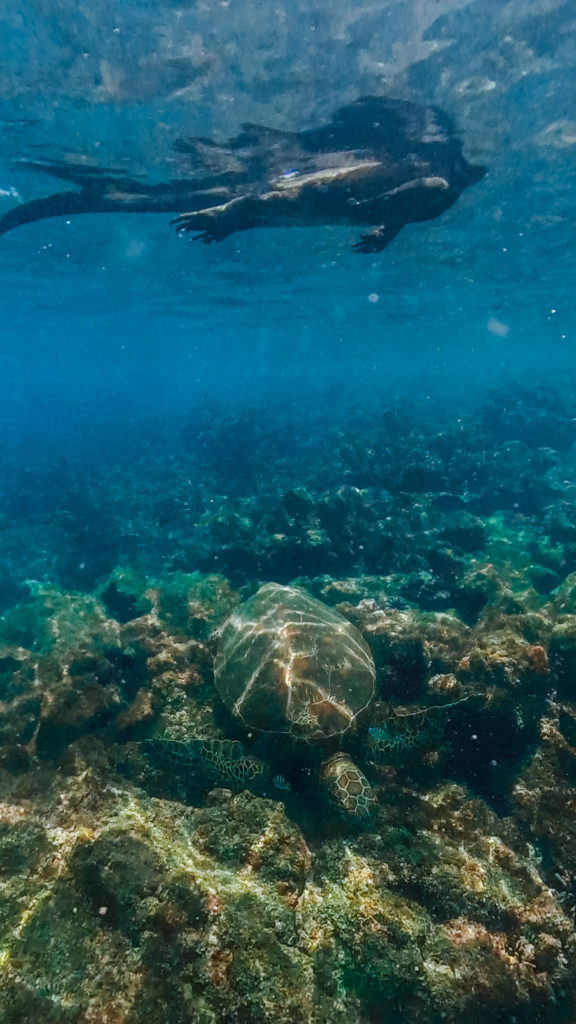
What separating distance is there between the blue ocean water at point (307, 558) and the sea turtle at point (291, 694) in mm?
208

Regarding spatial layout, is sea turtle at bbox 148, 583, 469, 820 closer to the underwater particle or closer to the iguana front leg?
the iguana front leg

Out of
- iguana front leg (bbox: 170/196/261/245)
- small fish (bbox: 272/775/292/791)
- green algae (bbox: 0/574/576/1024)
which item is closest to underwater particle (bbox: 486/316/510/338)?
iguana front leg (bbox: 170/196/261/245)

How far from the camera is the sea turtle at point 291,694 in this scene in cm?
502

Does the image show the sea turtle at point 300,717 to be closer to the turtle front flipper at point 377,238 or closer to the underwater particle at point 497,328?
the turtle front flipper at point 377,238

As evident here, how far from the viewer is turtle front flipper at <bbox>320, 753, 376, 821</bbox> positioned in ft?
15.0

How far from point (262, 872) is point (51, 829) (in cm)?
177

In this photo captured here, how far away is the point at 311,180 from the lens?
10297mm

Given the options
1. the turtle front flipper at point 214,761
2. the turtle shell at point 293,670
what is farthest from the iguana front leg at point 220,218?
the turtle front flipper at point 214,761

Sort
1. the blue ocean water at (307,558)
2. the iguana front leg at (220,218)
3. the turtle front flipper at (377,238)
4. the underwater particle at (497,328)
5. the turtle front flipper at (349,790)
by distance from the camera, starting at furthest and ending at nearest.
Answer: the underwater particle at (497,328)
the iguana front leg at (220,218)
the turtle front flipper at (377,238)
the turtle front flipper at (349,790)
the blue ocean water at (307,558)

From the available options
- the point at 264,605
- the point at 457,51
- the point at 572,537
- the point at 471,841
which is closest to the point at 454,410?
the point at 572,537

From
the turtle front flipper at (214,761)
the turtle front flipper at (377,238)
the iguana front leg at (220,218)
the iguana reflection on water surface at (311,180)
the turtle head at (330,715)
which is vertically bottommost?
the turtle front flipper at (214,761)

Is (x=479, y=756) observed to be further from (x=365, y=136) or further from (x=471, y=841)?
(x=365, y=136)

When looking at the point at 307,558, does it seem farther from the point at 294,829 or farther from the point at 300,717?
the point at 294,829

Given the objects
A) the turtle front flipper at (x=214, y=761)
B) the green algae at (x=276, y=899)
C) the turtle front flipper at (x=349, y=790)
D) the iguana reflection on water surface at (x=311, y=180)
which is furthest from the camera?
the iguana reflection on water surface at (x=311, y=180)
